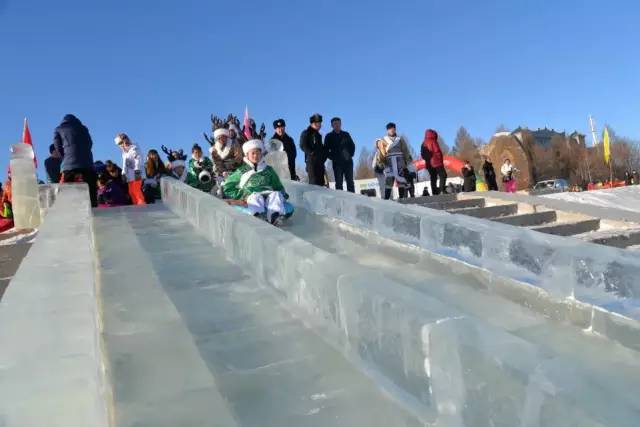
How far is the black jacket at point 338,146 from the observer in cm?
960

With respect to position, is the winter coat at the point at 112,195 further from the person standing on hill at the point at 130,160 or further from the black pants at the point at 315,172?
the black pants at the point at 315,172

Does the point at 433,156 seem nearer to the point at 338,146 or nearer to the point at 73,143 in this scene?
the point at 338,146

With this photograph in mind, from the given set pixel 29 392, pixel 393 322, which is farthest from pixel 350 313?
pixel 29 392

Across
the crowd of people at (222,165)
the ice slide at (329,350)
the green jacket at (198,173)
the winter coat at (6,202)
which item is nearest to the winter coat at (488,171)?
the crowd of people at (222,165)

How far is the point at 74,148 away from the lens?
8.05 metres

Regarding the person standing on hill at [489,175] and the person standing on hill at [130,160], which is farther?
the person standing on hill at [489,175]

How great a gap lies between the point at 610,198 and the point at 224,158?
946cm

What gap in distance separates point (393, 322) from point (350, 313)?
1.25 ft

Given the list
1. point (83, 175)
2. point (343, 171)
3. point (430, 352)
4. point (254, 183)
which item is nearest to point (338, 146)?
point (343, 171)

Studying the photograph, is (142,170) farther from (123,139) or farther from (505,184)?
(505,184)

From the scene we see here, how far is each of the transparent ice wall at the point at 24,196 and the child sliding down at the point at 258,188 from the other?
348 cm

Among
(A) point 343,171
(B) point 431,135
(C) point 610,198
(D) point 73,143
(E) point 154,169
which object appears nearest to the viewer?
(D) point 73,143

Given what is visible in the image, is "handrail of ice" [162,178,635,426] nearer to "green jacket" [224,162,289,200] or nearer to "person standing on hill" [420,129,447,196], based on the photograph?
"green jacket" [224,162,289,200]

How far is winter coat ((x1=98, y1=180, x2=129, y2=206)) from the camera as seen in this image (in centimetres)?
1006
